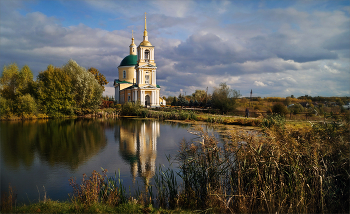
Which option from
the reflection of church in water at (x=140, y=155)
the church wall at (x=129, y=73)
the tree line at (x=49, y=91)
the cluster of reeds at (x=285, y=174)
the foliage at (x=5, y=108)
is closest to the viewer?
the cluster of reeds at (x=285, y=174)

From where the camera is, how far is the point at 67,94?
3322 centimetres

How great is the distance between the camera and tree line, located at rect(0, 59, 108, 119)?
26.2 metres

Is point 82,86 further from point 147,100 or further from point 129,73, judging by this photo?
point 129,73

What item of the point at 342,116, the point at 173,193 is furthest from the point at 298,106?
the point at 173,193

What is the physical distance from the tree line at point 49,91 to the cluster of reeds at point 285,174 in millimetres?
25302

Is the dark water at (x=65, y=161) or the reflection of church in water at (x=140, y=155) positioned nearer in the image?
the dark water at (x=65, y=161)

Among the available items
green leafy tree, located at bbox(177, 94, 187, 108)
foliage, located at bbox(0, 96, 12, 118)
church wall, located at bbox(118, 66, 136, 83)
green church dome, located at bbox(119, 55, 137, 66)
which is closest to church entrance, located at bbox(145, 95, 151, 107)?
green leafy tree, located at bbox(177, 94, 187, 108)

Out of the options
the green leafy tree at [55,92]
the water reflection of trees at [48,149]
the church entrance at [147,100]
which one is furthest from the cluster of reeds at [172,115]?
the water reflection of trees at [48,149]

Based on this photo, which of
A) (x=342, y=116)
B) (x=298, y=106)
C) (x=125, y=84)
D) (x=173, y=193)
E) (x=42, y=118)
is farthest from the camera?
(x=125, y=84)

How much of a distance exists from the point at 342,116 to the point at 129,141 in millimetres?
12106

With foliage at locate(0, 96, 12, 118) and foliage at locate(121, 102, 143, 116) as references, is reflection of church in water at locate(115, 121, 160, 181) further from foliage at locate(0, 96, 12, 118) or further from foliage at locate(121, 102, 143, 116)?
foliage at locate(121, 102, 143, 116)

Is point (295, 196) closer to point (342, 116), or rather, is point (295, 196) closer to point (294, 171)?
point (294, 171)

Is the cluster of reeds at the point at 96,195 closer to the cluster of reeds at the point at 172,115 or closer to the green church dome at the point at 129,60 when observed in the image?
the cluster of reeds at the point at 172,115

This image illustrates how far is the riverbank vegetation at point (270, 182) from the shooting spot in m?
5.00
